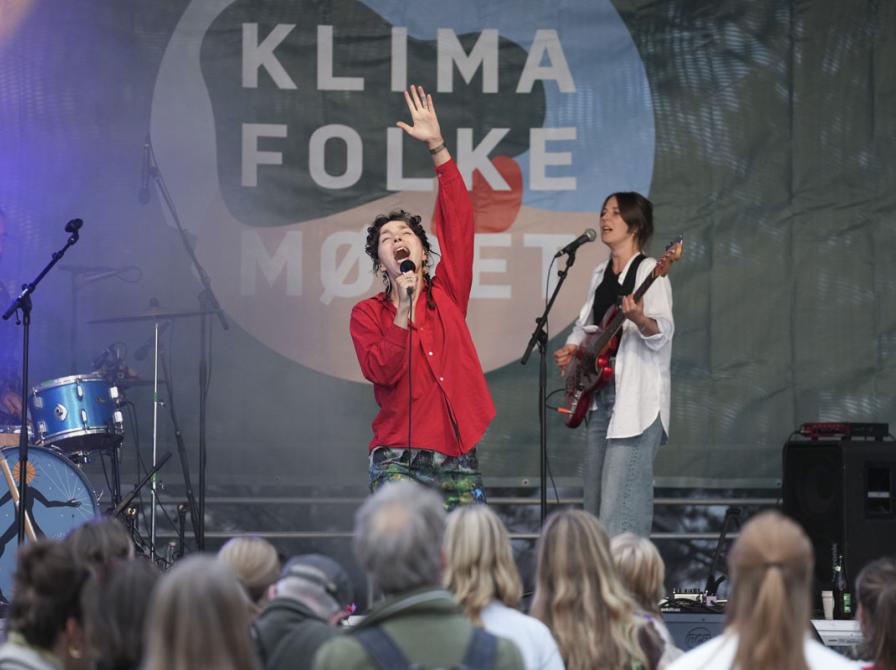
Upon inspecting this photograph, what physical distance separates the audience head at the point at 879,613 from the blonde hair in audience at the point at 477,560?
891mm

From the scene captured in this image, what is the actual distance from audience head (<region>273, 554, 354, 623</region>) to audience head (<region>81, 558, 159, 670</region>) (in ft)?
1.46

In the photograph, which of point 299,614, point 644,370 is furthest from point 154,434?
point 299,614

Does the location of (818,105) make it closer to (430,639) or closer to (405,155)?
(405,155)

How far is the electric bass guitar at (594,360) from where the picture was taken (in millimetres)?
6133

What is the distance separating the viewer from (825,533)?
6.60 metres

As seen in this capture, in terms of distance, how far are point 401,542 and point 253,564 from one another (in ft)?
3.41

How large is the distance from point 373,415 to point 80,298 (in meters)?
1.87

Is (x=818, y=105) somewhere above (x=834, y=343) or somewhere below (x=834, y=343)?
above

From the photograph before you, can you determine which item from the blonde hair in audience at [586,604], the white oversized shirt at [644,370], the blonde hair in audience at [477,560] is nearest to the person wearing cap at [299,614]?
the blonde hair in audience at [477,560]

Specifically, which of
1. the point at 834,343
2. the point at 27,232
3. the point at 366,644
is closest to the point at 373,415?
the point at 27,232

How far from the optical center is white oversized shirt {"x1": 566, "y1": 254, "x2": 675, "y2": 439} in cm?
604

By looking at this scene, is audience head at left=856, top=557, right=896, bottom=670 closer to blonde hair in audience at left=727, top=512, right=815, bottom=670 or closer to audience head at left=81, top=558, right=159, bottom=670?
blonde hair in audience at left=727, top=512, right=815, bottom=670

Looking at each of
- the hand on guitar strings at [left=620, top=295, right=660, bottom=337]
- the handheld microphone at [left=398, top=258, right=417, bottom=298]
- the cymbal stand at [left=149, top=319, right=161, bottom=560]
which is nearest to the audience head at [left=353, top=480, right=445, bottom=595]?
the handheld microphone at [left=398, top=258, right=417, bottom=298]

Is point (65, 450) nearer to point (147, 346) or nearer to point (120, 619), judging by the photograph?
point (147, 346)
